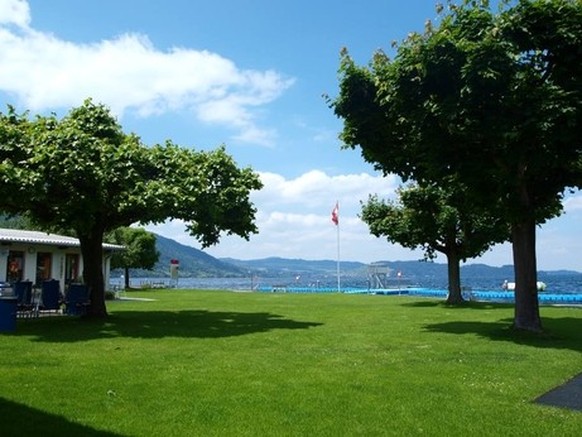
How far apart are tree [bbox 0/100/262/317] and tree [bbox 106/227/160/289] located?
3859cm

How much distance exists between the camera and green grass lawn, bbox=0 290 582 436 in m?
6.63

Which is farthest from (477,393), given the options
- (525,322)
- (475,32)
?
(475,32)

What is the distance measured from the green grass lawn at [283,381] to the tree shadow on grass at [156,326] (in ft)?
0.41

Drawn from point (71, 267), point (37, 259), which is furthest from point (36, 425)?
point (71, 267)

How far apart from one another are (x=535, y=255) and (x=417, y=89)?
238 inches

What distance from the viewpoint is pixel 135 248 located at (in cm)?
6056

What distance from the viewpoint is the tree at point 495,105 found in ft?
46.5

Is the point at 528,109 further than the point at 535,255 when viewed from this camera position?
No

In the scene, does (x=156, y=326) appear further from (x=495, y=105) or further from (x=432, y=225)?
(x=432, y=225)

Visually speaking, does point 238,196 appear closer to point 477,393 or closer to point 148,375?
point 148,375

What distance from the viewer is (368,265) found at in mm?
57250

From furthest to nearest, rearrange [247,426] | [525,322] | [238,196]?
[238,196], [525,322], [247,426]

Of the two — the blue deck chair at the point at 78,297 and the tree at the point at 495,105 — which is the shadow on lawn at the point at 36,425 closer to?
the tree at the point at 495,105

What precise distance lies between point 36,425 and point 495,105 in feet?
41.0
